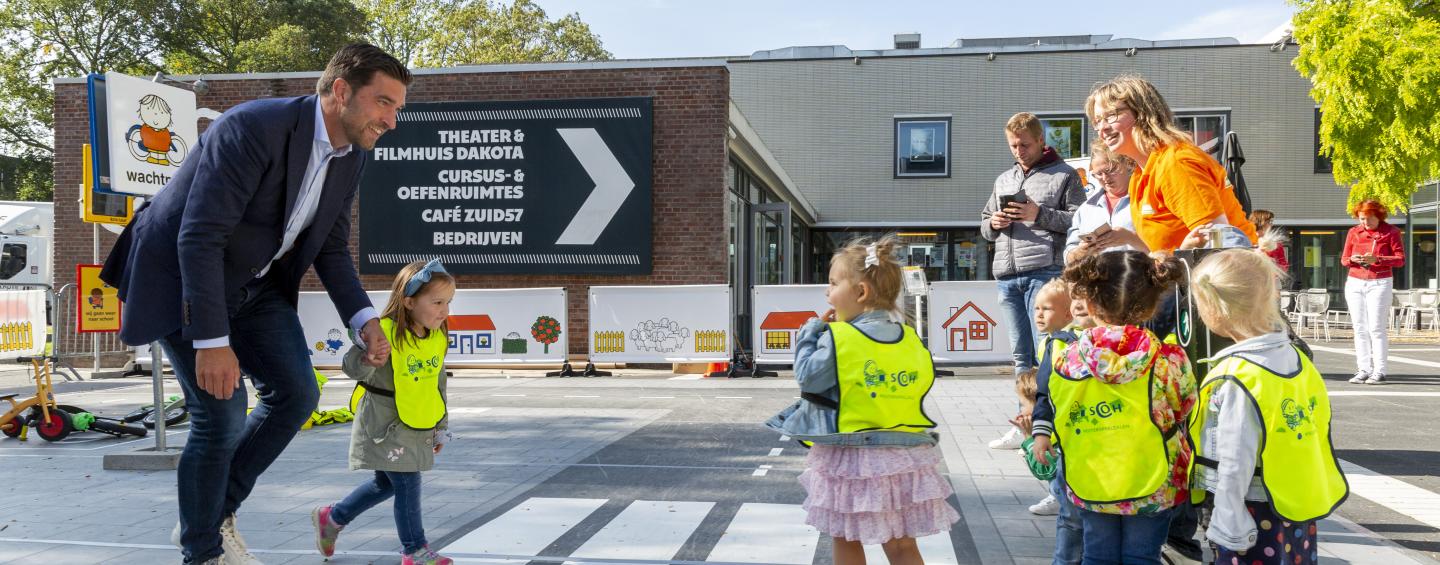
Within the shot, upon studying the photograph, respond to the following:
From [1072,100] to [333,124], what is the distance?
25211 mm

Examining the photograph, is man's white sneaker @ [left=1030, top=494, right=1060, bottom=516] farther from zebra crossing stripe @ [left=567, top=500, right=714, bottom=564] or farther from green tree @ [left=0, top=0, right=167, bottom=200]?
green tree @ [left=0, top=0, right=167, bottom=200]

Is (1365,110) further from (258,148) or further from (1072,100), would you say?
(258,148)

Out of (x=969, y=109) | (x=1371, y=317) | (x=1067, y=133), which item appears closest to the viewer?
(x=1371, y=317)

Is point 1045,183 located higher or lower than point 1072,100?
lower

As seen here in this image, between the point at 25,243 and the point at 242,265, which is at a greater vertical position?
the point at 25,243

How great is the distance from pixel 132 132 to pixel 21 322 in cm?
966

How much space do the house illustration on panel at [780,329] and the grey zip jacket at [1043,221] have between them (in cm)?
751

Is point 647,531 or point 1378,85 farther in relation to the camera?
point 1378,85

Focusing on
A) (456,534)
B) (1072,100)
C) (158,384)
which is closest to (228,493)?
(456,534)

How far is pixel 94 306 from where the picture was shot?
1120cm

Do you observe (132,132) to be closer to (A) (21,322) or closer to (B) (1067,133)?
(A) (21,322)

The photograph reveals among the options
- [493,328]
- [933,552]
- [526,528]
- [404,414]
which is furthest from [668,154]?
[933,552]

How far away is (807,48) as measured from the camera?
29438 mm

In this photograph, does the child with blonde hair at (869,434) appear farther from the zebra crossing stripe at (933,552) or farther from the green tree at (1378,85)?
the green tree at (1378,85)
